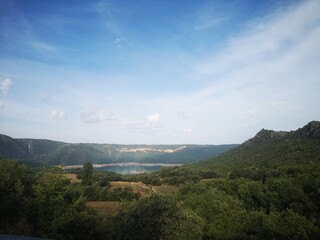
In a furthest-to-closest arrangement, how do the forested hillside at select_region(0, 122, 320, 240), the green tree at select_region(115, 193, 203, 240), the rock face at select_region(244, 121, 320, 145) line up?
the rock face at select_region(244, 121, 320, 145)
the forested hillside at select_region(0, 122, 320, 240)
the green tree at select_region(115, 193, 203, 240)

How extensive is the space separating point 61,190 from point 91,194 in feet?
128

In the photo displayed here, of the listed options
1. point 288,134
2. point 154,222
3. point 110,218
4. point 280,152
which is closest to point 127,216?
point 154,222

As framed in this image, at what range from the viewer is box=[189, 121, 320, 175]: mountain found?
10167cm

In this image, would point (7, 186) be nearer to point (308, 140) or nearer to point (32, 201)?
point (32, 201)

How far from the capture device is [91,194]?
6738 cm

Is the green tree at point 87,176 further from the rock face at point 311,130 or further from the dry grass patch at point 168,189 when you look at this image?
the rock face at point 311,130

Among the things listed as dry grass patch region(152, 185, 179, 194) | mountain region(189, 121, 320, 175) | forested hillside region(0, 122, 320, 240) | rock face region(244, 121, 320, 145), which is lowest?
dry grass patch region(152, 185, 179, 194)

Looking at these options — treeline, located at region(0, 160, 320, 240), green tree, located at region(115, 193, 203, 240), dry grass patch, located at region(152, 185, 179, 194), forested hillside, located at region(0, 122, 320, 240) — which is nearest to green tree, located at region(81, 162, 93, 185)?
dry grass patch, located at region(152, 185, 179, 194)

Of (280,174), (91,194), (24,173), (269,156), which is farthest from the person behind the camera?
(269,156)

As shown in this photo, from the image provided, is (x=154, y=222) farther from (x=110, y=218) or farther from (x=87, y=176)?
(x=87, y=176)

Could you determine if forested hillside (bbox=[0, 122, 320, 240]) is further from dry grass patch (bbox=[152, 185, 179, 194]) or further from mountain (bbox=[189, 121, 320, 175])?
mountain (bbox=[189, 121, 320, 175])

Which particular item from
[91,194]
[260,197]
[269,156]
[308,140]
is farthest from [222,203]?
[308,140]

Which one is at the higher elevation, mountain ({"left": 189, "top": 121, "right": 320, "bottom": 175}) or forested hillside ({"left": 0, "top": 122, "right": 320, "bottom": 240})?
mountain ({"left": 189, "top": 121, "right": 320, "bottom": 175})

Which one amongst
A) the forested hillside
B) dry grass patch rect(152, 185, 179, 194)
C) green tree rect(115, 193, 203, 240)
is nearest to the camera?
green tree rect(115, 193, 203, 240)
